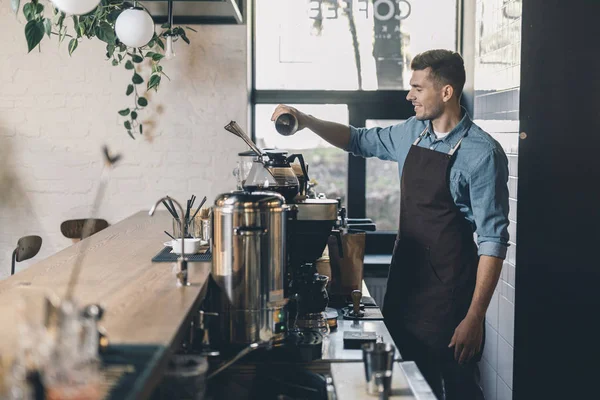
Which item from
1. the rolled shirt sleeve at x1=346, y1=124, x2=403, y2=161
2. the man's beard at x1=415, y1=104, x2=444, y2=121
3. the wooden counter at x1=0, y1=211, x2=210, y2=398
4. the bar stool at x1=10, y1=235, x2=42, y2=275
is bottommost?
the bar stool at x1=10, y1=235, x2=42, y2=275

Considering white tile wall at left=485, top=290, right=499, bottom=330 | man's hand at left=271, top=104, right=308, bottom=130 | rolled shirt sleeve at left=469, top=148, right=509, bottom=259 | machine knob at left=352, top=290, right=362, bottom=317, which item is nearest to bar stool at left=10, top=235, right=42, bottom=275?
man's hand at left=271, top=104, right=308, bottom=130

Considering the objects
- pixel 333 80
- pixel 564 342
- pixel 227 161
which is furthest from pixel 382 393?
pixel 333 80

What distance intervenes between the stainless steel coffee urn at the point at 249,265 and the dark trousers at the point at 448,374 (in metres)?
0.94

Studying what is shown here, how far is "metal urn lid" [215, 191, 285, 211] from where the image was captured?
2053mm

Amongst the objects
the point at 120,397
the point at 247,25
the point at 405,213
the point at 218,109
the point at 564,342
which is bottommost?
the point at 564,342

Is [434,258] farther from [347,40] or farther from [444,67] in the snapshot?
[347,40]

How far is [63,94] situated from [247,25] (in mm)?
1160

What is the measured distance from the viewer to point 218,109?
4.40 meters

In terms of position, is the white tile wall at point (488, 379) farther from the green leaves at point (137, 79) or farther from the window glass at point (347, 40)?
the green leaves at point (137, 79)

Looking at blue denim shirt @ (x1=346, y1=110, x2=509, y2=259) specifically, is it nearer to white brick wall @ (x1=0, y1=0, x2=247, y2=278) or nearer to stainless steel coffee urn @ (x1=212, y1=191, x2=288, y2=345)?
stainless steel coffee urn @ (x1=212, y1=191, x2=288, y2=345)

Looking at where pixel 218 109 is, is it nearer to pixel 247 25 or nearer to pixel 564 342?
pixel 247 25

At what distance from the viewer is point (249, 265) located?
6.82ft

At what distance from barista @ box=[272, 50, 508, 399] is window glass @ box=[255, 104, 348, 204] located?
160cm

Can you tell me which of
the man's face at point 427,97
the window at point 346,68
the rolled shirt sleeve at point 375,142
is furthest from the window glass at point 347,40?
the man's face at point 427,97
